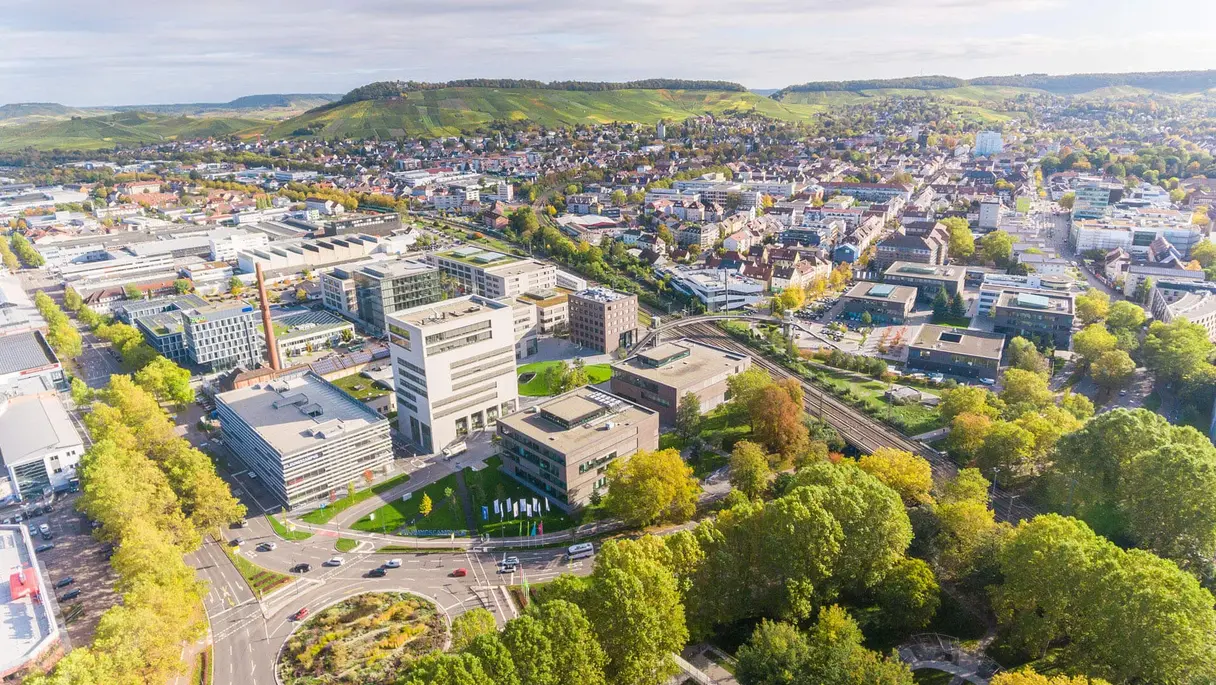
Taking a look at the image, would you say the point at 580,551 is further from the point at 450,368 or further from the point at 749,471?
the point at 450,368

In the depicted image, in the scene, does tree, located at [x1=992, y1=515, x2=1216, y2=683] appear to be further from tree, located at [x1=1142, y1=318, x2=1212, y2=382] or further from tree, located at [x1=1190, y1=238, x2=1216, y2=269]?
tree, located at [x1=1190, y1=238, x2=1216, y2=269]

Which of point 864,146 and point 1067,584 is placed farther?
point 864,146

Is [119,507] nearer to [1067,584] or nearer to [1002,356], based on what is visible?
[1067,584]

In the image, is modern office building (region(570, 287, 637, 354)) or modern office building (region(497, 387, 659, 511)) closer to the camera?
modern office building (region(497, 387, 659, 511))

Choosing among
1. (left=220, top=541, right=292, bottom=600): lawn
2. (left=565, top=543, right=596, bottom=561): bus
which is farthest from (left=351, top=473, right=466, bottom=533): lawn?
(left=565, top=543, right=596, bottom=561): bus

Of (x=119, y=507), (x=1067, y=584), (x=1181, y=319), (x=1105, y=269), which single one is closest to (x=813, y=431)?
(x=1067, y=584)

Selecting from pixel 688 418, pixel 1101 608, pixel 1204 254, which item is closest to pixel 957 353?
pixel 688 418
